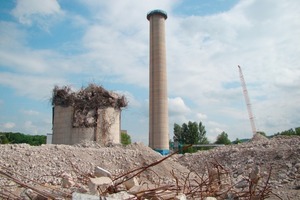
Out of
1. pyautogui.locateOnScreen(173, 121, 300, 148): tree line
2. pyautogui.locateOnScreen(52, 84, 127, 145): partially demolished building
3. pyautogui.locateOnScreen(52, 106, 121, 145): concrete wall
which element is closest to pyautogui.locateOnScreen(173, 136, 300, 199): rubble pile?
pyautogui.locateOnScreen(52, 106, 121, 145): concrete wall

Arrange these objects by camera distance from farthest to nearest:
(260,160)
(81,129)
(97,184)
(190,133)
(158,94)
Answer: (190,133)
(158,94)
(81,129)
(260,160)
(97,184)

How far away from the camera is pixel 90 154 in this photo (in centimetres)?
1470

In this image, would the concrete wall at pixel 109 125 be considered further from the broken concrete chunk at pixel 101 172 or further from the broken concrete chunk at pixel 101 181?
the broken concrete chunk at pixel 101 181

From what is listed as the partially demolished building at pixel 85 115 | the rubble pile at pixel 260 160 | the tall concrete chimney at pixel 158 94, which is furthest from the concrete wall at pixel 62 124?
the tall concrete chimney at pixel 158 94

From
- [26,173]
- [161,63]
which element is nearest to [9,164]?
[26,173]

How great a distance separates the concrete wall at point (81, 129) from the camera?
1881 centimetres

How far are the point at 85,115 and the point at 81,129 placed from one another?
93 centimetres

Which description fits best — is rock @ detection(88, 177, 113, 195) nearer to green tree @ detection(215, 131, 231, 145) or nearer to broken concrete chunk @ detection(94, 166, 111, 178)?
broken concrete chunk @ detection(94, 166, 111, 178)

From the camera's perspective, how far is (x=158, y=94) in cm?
3381

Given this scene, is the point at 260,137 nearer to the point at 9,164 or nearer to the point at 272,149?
the point at 272,149

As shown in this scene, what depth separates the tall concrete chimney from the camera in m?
33.7

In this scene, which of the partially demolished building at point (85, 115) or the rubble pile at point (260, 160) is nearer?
the rubble pile at point (260, 160)

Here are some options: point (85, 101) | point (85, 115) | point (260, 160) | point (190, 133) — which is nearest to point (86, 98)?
point (85, 101)

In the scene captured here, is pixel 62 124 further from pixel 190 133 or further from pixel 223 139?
pixel 223 139
